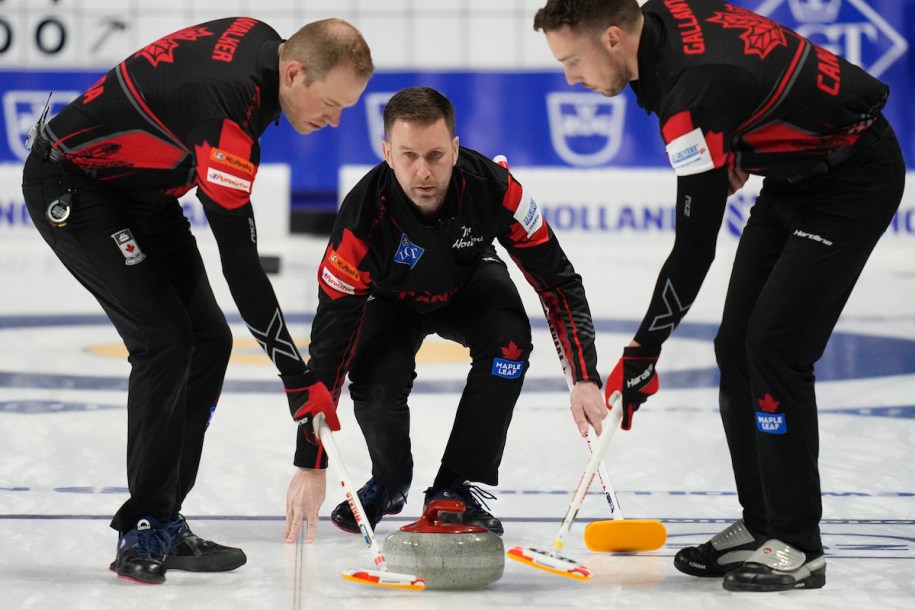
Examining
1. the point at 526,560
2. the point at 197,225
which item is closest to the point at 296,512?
the point at 526,560

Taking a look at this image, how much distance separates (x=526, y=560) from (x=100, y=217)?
5.18 feet

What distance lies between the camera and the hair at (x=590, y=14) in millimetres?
3326

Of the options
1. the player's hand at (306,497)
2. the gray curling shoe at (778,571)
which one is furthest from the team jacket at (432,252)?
the gray curling shoe at (778,571)

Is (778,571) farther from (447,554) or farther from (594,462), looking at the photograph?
(447,554)

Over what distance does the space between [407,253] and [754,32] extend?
1.30m

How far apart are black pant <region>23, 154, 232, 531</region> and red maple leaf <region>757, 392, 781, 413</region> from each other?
1647mm

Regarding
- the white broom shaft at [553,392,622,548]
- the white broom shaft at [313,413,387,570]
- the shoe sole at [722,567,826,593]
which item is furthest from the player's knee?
the shoe sole at [722,567,826,593]

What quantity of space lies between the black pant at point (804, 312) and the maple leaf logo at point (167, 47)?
5.84 ft

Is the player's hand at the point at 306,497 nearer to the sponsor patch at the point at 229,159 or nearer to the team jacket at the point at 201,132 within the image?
the team jacket at the point at 201,132

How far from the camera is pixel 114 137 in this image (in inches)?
145

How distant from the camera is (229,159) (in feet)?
11.0

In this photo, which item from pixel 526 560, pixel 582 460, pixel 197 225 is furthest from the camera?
pixel 197 225

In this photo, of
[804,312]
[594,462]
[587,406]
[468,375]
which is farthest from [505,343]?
[804,312]

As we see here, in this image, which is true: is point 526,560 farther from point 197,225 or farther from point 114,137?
point 197,225
